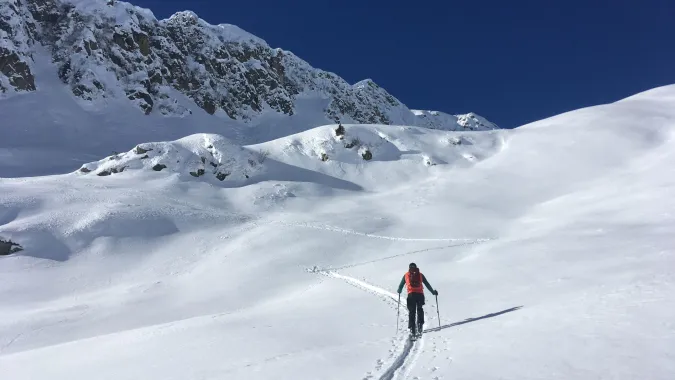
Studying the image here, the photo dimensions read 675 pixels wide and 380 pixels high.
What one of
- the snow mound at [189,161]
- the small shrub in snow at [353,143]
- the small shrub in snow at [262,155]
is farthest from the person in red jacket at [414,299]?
the small shrub in snow at [353,143]

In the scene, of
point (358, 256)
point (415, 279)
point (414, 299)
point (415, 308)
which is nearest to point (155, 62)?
point (358, 256)

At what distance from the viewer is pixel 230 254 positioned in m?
29.4

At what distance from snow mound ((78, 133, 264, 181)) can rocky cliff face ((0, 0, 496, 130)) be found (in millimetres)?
39878

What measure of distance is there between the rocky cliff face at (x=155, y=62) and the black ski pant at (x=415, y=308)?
8535 centimetres

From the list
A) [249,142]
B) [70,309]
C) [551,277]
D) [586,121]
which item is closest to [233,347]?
[551,277]

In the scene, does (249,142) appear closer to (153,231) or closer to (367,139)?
(367,139)

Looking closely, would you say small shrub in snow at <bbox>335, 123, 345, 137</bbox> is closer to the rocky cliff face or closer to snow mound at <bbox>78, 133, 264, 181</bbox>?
snow mound at <bbox>78, 133, 264, 181</bbox>

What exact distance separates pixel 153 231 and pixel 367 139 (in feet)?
113

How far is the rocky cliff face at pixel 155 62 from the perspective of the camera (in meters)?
84.3

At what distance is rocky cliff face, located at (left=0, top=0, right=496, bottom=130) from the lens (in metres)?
84.3

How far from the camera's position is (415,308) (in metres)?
11.3

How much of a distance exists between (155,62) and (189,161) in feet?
201

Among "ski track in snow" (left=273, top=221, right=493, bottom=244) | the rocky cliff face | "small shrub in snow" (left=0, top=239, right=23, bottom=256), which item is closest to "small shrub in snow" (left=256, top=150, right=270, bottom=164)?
"ski track in snow" (left=273, top=221, right=493, bottom=244)

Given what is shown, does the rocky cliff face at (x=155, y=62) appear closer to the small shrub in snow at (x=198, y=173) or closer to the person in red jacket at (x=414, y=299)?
the small shrub in snow at (x=198, y=173)
